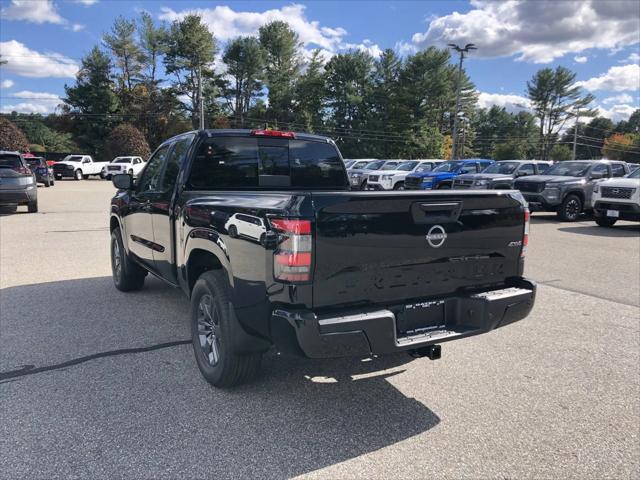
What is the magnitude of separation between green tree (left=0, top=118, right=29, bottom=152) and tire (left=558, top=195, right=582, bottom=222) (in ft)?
151

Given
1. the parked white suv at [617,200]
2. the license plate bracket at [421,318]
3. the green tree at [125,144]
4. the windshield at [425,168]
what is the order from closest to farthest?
1. the license plate bracket at [421,318]
2. the parked white suv at [617,200]
3. the windshield at [425,168]
4. the green tree at [125,144]

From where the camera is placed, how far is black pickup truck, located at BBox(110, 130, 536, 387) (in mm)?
2674

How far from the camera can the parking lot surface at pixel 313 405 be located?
8.81 ft

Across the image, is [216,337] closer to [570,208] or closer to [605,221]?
[605,221]

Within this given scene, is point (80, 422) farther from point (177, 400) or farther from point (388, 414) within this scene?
point (388, 414)

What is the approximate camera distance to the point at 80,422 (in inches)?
120

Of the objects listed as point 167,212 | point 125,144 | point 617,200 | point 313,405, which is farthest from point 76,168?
point 313,405

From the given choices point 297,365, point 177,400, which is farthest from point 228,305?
point 297,365

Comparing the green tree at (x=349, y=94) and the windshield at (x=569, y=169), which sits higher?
the green tree at (x=349, y=94)

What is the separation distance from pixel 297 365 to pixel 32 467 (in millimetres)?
1983

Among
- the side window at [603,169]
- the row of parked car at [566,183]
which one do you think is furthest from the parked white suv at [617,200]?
the side window at [603,169]

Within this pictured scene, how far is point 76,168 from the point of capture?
37094mm

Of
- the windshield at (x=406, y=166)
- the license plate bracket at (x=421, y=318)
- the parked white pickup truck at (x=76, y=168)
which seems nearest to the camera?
the license plate bracket at (x=421, y=318)

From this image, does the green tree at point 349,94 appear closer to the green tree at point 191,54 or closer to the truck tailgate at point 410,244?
the green tree at point 191,54
